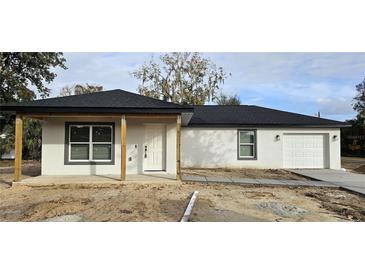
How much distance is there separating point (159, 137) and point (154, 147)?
0.47m

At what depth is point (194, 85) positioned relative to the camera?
1167 inches

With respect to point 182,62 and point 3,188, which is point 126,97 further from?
point 182,62

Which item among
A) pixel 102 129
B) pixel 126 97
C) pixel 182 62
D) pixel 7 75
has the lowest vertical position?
pixel 102 129

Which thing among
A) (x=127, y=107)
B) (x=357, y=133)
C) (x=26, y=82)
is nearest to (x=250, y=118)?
(x=127, y=107)

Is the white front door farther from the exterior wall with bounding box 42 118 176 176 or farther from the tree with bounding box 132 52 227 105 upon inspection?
the tree with bounding box 132 52 227 105

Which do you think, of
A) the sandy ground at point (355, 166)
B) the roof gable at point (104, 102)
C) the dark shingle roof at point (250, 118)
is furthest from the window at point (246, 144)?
the roof gable at point (104, 102)

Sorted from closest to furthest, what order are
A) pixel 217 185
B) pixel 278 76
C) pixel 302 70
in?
pixel 217 185 < pixel 302 70 < pixel 278 76

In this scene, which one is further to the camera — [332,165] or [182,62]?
[182,62]

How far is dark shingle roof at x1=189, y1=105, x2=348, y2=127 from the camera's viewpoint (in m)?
14.7

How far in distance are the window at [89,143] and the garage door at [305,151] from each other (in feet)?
31.3

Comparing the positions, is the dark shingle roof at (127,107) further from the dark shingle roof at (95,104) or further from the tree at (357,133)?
the tree at (357,133)

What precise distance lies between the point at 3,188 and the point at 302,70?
19.8 meters

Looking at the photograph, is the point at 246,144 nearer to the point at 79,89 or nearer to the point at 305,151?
the point at 305,151
